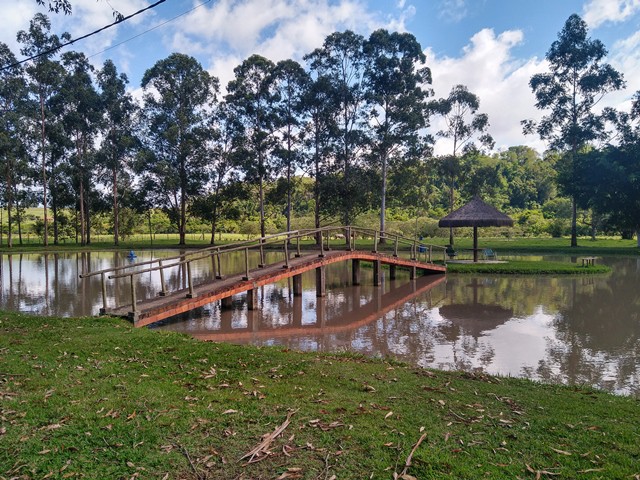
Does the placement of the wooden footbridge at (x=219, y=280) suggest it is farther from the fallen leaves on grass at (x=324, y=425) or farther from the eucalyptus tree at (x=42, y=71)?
the eucalyptus tree at (x=42, y=71)

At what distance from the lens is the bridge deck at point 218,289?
379 inches

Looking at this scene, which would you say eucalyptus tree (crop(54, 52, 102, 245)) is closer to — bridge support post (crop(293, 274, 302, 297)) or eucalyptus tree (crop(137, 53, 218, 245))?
eucalyptus tree (crop(137, 53, 218, 245))

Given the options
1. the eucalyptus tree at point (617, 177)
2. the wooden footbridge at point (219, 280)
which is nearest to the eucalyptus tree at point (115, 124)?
the wooden footbridge at point (219, 280)

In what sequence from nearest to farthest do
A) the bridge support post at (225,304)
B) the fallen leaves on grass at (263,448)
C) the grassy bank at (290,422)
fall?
1. the grassy bank at (290,422)
2. the fallen leaves on grass at (263,448)
3. the bridge support post at (225,304)

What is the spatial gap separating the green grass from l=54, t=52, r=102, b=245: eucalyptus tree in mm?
32259

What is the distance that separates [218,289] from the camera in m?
11.5

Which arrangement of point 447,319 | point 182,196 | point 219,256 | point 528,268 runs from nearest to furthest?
point 447,319 < point 219,256 < point 528,268 < point 182,196

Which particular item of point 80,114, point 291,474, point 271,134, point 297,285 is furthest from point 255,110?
point 291,474

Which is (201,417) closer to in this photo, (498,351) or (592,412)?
(592,412)

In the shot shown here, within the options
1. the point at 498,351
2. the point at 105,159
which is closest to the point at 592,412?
the point at 498,351

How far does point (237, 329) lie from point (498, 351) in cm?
558

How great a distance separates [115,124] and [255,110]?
12.9 meters

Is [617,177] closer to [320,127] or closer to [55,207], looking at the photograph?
[320,127]

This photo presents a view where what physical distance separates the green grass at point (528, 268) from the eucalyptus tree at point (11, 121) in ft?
110
